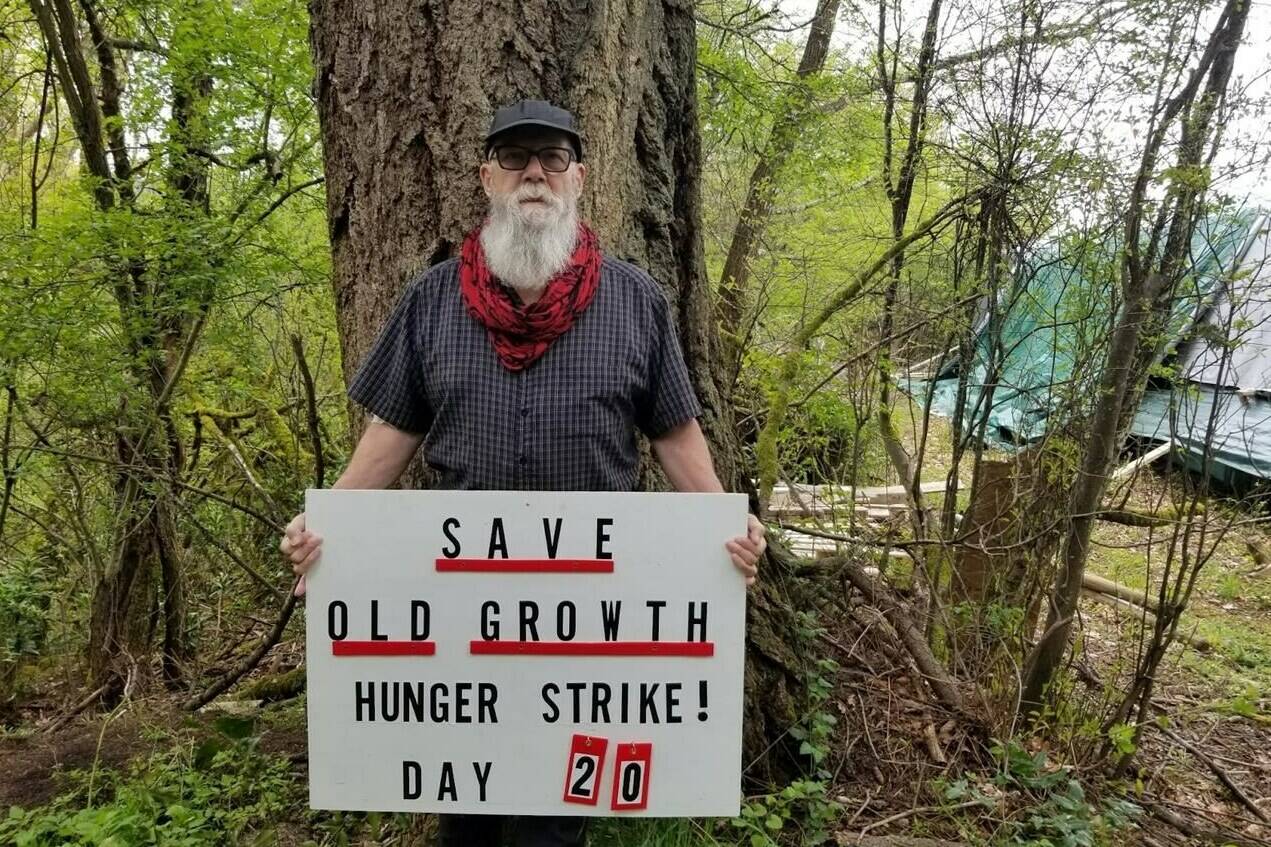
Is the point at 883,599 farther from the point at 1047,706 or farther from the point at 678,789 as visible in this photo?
the point at 678,789

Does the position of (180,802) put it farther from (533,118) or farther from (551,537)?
(533,118)

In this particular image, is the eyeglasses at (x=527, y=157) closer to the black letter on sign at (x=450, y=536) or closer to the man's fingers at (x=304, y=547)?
the black letter on sign at (x=450, y=536)

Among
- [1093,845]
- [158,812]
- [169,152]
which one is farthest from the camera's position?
[169,152]

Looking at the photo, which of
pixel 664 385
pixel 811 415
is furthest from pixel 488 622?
pixel 811 415

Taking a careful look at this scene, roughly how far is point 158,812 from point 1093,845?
323 cm

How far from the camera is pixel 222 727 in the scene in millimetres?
3236

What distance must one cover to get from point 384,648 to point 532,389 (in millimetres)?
760

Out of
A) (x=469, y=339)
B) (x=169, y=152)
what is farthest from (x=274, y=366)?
(x=469, y=339)

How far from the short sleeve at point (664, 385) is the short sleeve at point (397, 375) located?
A: 24.0 inches

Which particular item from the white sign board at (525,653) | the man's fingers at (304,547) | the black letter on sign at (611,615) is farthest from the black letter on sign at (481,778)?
the man's fingers at (304,547)

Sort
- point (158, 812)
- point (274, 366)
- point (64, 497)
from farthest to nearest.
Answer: point (274, 366), point (64, 497), point (158, 812)

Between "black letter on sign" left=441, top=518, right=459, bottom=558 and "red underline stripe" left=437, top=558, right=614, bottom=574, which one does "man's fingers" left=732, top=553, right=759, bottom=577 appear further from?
"black letter on sign" left=441, top=518, right=459, bottom=558

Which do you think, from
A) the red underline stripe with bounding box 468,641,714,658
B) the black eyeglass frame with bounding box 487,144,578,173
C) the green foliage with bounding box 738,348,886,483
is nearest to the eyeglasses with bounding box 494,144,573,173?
the black eyeglass frame with bounding box 487,144,578,173

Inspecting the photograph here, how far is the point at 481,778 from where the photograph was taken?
1.99 metres
